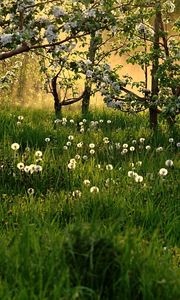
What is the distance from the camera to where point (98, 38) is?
24.3 ft

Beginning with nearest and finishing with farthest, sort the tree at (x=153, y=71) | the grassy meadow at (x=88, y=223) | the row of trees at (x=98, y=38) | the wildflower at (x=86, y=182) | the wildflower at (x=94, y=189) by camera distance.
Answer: the grassy meadow at (x=88, y=223), the wildflower at (x=94, y=189), the wildflower at (x=86, y=182), the row of trees at (x=98, y=38), the tree at (x=153, y=71)

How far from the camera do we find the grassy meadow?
3330 mm

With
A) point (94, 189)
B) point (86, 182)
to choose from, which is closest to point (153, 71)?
point (86, 182)

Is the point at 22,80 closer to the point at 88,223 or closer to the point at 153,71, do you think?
the point at 153,71

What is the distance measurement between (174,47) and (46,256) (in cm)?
687

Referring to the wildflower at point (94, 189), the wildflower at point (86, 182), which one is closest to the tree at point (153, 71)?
the wildflower at point (86, 182)

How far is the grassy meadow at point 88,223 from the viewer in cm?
333

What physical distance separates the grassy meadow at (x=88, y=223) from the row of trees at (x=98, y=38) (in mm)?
930

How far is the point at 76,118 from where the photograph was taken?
12281 millimetres

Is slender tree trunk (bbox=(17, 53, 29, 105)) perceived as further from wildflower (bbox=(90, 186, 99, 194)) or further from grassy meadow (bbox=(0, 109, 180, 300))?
wildflower (bbox=(90, 186, 99, 194))

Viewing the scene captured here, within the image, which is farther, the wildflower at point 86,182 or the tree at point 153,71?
the tree at point 153,71

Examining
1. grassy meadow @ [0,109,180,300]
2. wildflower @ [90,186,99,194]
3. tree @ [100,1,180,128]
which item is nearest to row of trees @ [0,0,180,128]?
tree @ [100,1,180,128]

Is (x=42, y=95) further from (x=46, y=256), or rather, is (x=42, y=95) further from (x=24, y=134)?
(x=46, y=256)

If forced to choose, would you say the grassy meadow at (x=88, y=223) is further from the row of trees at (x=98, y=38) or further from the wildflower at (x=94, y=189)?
the row of trees at (x=98, y=38)
